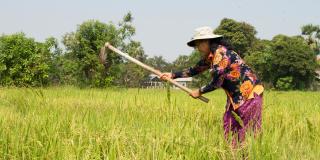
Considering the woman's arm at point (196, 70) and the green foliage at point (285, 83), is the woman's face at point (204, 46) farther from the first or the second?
the green foliage at point (285, 83)

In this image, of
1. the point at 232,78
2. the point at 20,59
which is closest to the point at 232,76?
the point at 232,78

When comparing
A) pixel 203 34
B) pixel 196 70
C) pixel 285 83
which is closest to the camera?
pixel 203 34

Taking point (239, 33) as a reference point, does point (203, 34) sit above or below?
below

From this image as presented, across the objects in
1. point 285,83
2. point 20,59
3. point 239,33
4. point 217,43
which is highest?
point 239,33

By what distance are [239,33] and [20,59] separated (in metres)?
24.0

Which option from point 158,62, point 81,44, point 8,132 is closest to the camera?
point 8,132

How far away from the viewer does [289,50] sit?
3434cm

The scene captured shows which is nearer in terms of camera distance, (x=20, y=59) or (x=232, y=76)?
(x=232, y=76)

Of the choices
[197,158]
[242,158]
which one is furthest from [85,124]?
[242,158]

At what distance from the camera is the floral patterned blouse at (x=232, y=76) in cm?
350

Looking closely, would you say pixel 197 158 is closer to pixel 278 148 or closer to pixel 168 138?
pixel 168 138

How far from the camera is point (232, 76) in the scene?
3.55m

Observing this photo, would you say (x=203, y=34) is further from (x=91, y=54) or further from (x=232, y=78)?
(x=91, y=54)

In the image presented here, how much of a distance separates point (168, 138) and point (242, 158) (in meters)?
0.42
